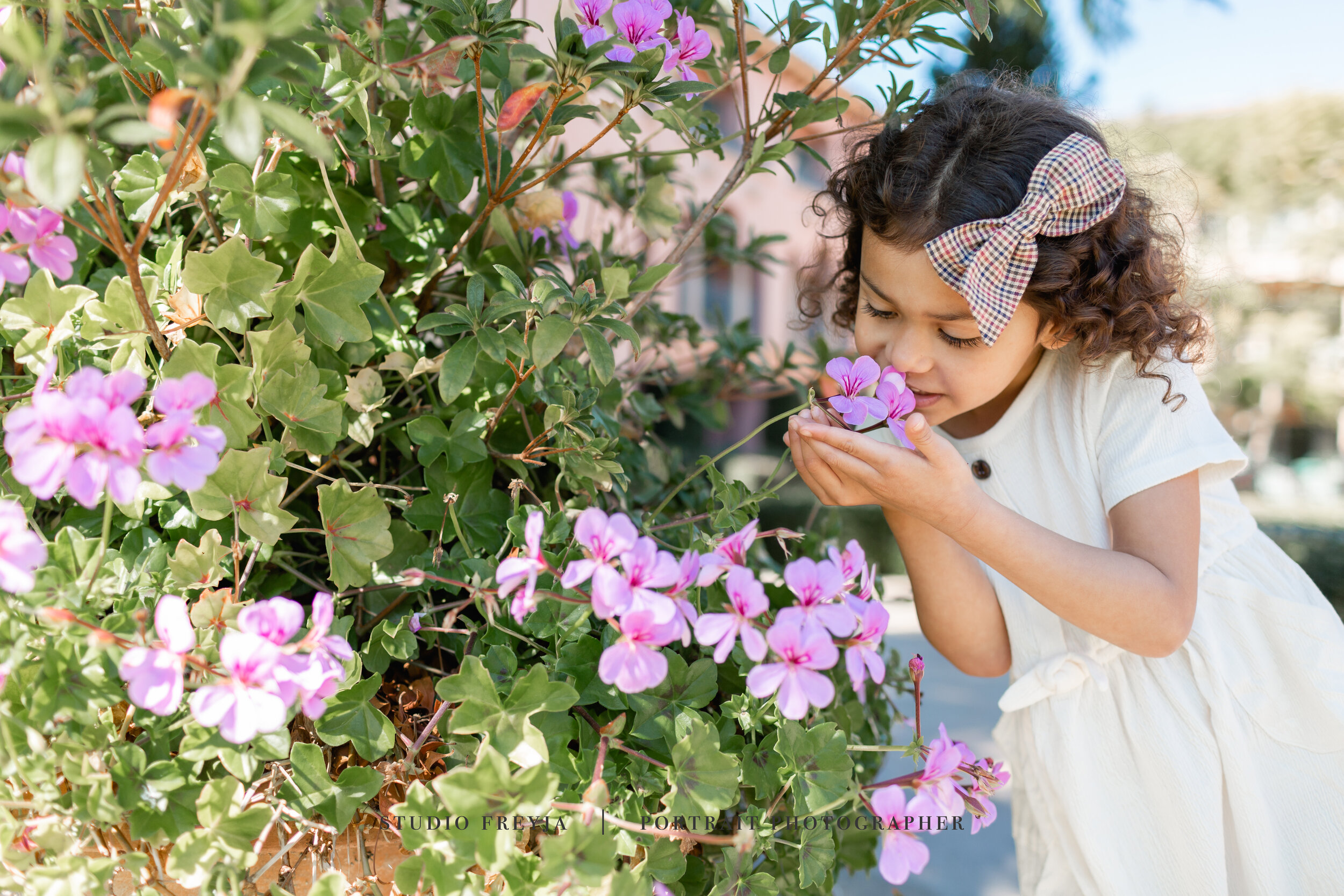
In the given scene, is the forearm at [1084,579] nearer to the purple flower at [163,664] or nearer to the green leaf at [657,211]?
the green leaf at [657,211]

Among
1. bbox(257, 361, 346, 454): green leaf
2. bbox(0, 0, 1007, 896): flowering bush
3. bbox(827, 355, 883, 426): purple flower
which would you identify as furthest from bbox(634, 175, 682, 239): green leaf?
bbox(257, 361, 346, 454): green leaf

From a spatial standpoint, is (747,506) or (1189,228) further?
(1189,228)

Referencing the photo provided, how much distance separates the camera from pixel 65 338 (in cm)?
63

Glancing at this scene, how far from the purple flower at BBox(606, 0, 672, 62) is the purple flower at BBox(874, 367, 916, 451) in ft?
1.05

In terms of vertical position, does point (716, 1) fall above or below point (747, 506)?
above

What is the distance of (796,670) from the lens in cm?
48

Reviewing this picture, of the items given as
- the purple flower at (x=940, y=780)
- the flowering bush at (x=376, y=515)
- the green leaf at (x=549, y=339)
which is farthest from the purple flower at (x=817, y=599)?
the green leaf at (x=549, y=339)

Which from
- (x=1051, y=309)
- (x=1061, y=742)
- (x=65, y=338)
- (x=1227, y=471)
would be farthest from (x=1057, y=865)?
(x=65, y=338)

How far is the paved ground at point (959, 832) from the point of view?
1.48 m

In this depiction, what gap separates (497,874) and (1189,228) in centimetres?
130

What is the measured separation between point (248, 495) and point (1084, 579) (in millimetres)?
725

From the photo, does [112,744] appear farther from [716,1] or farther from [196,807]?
[716,1]

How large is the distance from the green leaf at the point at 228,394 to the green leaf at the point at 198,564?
2.7 inches

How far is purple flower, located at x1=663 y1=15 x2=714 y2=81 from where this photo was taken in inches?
28.9
